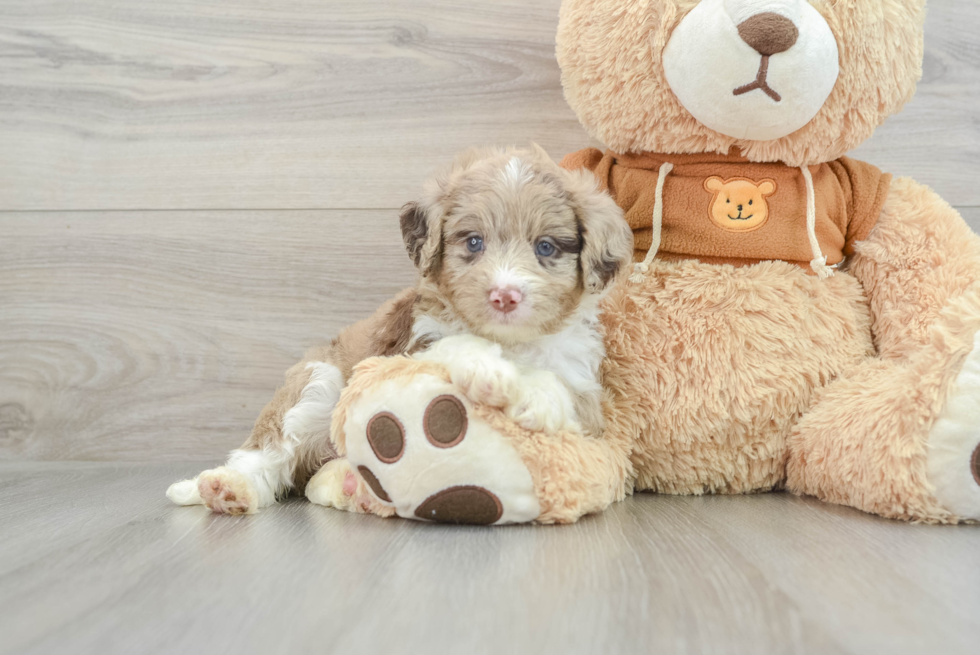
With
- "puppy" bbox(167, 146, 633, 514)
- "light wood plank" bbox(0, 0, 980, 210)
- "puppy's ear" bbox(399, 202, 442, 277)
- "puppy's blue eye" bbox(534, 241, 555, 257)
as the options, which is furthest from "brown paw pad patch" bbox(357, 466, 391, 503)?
"light wood plank" bbox(0, 0, 980, 210)

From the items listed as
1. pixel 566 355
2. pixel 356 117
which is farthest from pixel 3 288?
pixel 566 355

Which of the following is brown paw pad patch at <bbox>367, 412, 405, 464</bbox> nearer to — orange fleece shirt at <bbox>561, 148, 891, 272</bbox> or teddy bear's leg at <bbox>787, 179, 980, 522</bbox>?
orange fleece shirt at <bbox>561, 148, 891, 272</bbox>

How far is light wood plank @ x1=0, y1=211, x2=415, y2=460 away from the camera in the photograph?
6.37 feet

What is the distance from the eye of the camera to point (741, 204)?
1.46 meters

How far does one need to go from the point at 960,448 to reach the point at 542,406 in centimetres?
64

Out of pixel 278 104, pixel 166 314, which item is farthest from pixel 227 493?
pixel 278 104

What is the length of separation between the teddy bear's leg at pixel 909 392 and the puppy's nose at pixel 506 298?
62 cm

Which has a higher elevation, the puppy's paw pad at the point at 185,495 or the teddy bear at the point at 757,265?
the teddy bear at the point at 757,265

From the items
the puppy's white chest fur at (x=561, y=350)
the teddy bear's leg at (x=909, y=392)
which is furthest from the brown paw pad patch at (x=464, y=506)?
the teddy bear's leg at (x=909, y=392)

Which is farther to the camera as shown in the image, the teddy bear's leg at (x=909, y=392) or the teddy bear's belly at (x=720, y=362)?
the teddy bear's belly at (x=720, y=362)

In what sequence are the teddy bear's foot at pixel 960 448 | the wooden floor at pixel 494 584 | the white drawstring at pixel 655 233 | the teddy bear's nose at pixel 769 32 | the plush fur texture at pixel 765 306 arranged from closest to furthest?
the wooden floor at pixel 494 584 < the teddy bear's foot at pixel 960 448 < the teddy bear's nose at pixel 769 32 < the plush fur texture at pixel 765 306 < the white drawstring at pixel 655 233

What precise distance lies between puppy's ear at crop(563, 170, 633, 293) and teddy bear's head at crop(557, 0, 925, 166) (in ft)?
0.81

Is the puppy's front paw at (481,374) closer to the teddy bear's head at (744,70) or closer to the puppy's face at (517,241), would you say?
the puppy's face at (517,241)

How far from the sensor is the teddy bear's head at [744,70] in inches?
51.1
